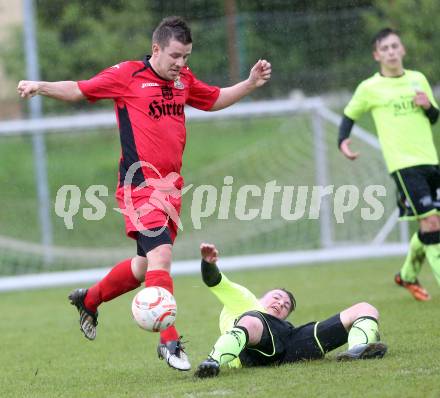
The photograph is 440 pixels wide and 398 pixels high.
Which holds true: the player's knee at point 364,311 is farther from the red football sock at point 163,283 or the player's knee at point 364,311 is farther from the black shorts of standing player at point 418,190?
the black shorts of standing player at point 418,190

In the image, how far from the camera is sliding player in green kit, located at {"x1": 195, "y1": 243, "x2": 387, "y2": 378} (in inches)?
218

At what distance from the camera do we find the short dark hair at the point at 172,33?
6.01 metres

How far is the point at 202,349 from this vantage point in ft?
22.9

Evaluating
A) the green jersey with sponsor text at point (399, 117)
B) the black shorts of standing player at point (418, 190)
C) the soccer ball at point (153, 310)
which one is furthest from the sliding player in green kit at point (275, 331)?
the green jersey with sponsor text at point (399, 117)

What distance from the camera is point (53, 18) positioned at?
1336 cm

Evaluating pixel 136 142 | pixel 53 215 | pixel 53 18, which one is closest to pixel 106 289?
pixel 136 142

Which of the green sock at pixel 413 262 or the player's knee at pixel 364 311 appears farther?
the green sock at pixel 413 262

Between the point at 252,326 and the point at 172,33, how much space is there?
6.13 ft

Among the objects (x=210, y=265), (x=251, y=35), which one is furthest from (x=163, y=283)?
(x=251, y=35)

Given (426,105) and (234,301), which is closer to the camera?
(234,301)

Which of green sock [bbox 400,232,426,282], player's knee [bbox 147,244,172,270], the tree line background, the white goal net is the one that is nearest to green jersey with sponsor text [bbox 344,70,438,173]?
green sock [bbox 400,232,426,282]

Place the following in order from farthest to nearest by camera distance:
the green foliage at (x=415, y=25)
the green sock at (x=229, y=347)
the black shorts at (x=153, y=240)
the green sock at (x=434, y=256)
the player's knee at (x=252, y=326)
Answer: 1. the green foliage at (x=415, y=25)
2. the green sock at (x=434, y=256)
3. the black shorts at (x=153, y=240)
4. the player's knee at (x=252, y=326)
5. the green sock at (x=229, y=347)

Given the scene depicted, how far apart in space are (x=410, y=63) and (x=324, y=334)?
28.4 ft

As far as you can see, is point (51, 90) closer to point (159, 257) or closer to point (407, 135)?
point (159, 257)
